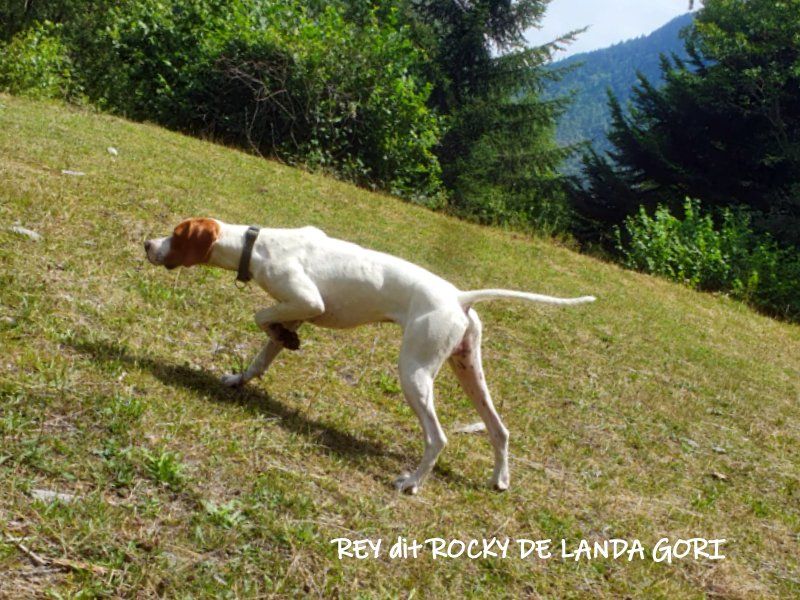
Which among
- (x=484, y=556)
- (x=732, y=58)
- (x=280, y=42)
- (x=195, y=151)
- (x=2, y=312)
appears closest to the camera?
(x=484, y=556)

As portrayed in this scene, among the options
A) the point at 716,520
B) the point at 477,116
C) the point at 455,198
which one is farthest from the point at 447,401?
the point at 477,116

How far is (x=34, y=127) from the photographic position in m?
11.2

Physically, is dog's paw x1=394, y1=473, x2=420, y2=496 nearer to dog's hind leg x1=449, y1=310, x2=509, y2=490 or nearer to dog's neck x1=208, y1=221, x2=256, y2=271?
dog's hind leg x1=449, y1=310, x2=509, y2=490

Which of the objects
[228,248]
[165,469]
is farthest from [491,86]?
[165,469]

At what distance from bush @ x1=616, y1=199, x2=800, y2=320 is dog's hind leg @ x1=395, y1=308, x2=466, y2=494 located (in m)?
11.9

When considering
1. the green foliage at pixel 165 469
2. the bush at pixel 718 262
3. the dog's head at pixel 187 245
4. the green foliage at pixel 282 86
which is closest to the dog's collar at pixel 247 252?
the dog's head at pixel 187 245

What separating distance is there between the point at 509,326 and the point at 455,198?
15462 mm

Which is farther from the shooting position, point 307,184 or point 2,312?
point 307,184

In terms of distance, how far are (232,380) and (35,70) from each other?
17008 mm

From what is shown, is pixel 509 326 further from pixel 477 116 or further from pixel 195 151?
pixel 477 116

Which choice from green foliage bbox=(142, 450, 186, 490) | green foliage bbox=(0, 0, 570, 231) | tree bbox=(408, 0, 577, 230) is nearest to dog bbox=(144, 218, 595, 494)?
green foliage bbox=(142, 450, 186, 490)

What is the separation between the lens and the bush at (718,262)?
15859 mm

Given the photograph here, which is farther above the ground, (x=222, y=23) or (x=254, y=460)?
(x=222, y=23)

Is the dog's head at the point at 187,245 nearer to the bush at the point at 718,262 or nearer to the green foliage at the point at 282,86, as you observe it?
the bush at the point at 718,262
